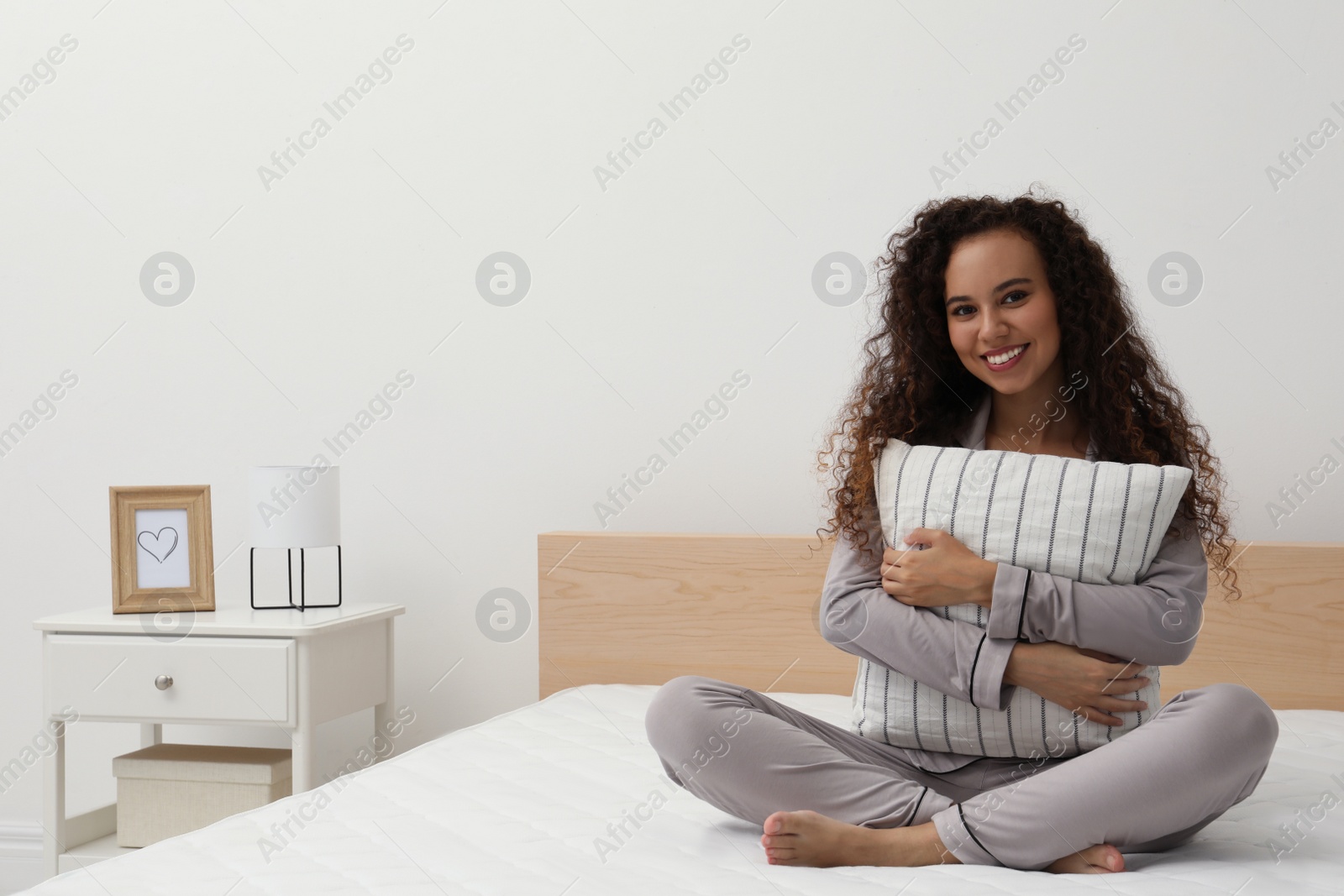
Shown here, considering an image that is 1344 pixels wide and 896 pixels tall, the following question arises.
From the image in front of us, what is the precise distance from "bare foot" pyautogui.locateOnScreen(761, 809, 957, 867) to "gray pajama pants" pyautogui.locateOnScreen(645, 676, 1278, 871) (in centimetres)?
2

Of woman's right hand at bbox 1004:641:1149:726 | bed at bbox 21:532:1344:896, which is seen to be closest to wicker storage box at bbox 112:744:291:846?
bed at bbox 21:532:1344:896

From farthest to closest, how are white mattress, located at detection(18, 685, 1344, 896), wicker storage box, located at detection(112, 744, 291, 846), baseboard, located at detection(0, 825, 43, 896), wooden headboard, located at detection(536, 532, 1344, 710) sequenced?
baseboard, located at detection(0, 825, 43, 896), wicker storage box, located at detection(112, 744, 291, 846), wooden headboard, located at detection(536, 532, 1344, 710), white mattress, located at detection(18, 685, 1344, 896)

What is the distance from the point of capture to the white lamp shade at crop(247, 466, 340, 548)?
1.86 m

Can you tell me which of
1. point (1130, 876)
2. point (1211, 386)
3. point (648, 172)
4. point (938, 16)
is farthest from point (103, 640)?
point (1211, 386)

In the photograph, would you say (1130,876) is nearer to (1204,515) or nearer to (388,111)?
(1204,515)

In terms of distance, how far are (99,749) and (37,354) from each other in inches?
33.2

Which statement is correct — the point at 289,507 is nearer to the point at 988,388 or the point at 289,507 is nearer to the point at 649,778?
the point at 649,778

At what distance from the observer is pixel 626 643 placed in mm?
1906

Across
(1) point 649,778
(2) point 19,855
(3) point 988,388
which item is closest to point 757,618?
(1) point 649,778

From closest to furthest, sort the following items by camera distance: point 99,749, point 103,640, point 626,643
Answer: point 103,640, point 626,643, point 99,749

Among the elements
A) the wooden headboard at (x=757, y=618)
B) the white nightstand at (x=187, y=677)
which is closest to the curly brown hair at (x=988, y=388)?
the wooden headboard at (x=757, y=618)

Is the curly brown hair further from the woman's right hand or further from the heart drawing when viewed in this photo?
the heart drawing

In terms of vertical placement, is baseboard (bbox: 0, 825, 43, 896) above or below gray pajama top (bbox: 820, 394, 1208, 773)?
below

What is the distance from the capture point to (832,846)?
3.06 ft
